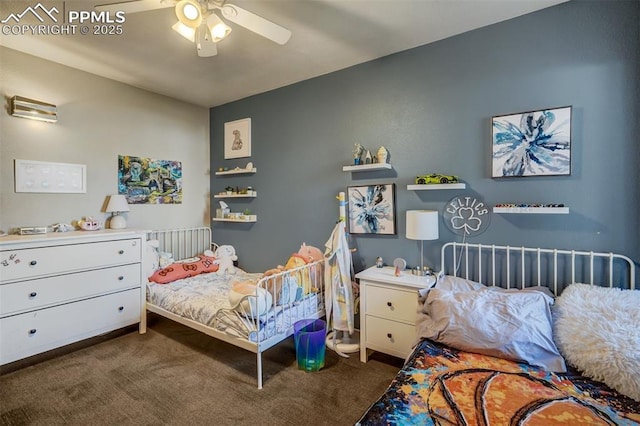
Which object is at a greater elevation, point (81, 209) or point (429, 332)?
point (81, 209)

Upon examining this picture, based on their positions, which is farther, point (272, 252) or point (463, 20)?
point (272, 252)

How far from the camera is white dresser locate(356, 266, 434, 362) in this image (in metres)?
2.24

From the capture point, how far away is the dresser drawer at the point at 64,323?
2242mm

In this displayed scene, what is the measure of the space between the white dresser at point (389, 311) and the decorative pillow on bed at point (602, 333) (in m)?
0.82

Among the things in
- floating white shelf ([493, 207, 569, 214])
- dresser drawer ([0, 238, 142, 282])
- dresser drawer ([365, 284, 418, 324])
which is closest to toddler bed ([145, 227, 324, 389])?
dresser drawer ([0, 238, 142, 282])

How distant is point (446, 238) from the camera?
2514mm

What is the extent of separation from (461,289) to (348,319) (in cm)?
97

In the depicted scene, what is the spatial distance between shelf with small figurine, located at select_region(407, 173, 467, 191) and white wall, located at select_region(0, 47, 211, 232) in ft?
9.86

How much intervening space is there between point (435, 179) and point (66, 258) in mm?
3170

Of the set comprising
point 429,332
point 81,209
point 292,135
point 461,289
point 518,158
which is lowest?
point 429,332

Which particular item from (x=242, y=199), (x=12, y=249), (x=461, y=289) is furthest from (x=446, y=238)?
(x=12, y=249)

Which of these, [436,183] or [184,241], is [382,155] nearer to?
[436,183]

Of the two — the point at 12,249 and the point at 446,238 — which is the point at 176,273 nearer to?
the point at 12,249

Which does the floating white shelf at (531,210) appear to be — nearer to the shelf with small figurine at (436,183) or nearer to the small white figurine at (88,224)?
the shelf with small figurine at (436,183)
